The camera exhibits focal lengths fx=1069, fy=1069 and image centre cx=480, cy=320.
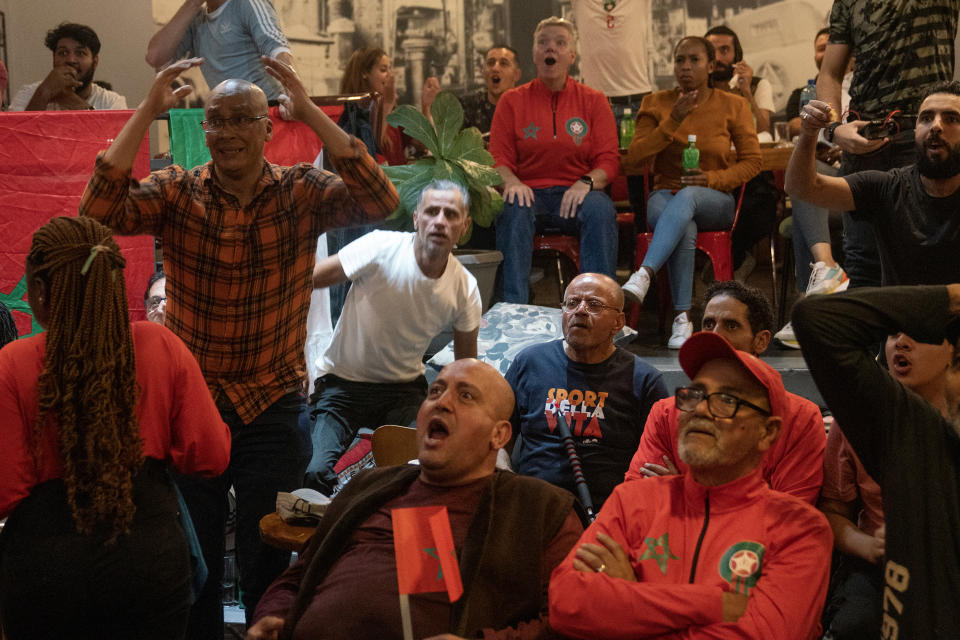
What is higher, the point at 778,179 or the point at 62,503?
the point at 778,179

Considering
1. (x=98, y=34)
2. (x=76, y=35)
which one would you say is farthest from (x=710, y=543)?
(x=98, y=34)

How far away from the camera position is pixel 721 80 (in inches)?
232

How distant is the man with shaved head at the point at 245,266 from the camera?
293cm

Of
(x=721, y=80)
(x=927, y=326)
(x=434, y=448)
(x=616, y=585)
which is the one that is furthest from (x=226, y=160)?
(x=721, y=80)

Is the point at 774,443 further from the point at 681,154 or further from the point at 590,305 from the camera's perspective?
the point at 681,154

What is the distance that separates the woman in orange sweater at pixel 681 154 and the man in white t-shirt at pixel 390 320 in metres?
1.27

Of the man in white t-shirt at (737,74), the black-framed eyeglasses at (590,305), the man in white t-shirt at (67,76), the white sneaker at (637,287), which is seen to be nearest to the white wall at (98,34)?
the man in white t-shirt at (67,76)

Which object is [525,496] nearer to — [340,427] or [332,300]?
[340,427]

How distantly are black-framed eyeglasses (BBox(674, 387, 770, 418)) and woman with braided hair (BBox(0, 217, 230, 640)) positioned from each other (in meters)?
1.11

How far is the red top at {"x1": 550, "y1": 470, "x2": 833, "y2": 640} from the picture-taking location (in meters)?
2.10

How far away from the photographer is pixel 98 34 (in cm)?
858

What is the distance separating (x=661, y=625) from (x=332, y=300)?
3.21 metres

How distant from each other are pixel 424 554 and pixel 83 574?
Answer: 2.22ft

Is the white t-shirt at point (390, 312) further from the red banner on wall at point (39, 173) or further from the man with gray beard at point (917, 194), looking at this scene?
the man with gray beard at point (917, 194)
